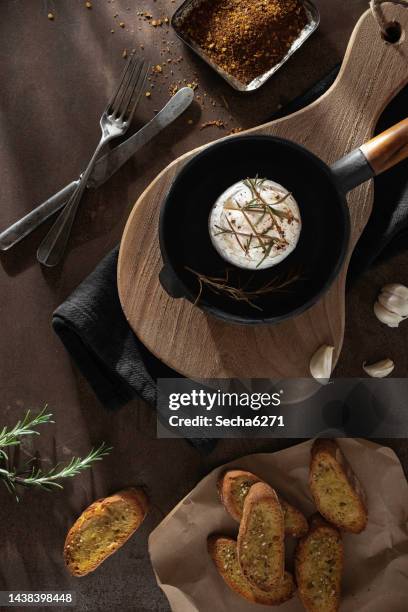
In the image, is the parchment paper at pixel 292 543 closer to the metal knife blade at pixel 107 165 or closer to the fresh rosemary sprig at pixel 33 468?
the fresh rosemary sprig at pixel 33 468

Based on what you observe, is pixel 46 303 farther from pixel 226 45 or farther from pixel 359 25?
pixel 359 25

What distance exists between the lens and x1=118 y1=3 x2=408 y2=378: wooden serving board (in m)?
0.85

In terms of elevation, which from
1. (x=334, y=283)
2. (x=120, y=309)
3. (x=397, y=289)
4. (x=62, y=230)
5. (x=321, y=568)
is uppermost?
(x=62, y=230)

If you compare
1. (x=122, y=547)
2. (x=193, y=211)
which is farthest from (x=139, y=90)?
(x=122, y=547)

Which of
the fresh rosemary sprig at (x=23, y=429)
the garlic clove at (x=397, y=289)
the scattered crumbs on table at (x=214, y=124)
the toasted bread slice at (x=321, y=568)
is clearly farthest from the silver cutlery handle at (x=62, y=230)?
the toasted bread slice at (x=321, y=568)

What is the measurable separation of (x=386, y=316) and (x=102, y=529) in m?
0.59

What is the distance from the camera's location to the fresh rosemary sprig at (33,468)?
980mm

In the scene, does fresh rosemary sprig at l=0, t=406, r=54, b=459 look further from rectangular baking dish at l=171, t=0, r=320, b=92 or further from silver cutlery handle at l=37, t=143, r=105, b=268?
rectangular baking dish at l=171, t=0, r=320, b=92

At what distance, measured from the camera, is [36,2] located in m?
0.99

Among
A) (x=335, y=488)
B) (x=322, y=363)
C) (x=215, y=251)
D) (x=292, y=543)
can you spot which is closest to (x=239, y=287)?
(x=215, y=251)

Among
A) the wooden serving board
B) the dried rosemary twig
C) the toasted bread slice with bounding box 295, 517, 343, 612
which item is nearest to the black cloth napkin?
the wooden serving board

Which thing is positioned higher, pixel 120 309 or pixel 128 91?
pixel 128 91

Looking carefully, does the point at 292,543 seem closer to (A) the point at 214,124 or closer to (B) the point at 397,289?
(B) the point at 397,289

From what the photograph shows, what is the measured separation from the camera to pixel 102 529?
1.00 m
